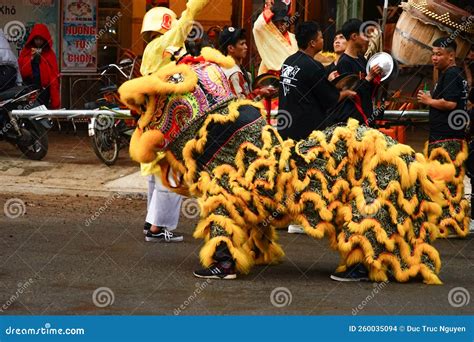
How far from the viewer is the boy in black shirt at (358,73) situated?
9.73m

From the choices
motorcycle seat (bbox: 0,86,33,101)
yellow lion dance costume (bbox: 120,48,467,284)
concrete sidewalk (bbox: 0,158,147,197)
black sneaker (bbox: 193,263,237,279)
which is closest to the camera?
yellow lion dance costume (bbox: 120,48,467,284)

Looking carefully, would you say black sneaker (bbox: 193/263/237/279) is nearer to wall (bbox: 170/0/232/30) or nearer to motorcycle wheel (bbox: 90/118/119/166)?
Result: motorcycle wheel (bbox: 90/118/119/166)

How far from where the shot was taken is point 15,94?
46.2ft

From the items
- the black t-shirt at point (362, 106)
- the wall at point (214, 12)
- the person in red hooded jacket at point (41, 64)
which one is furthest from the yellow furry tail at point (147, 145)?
the wall at point (214, 12)

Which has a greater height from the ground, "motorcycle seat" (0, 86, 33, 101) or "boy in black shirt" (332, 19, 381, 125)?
"boy in black shirt" (332, 19, 381, 125)

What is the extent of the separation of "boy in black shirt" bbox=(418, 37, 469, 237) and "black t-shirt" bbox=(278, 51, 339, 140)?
1124mm

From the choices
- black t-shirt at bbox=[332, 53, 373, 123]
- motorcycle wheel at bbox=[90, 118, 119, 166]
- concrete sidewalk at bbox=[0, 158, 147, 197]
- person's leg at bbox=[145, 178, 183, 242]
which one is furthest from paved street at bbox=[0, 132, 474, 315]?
motorcycle wheel at bbox=[90, 118, 119, 166]

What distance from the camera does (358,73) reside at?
10.0 m

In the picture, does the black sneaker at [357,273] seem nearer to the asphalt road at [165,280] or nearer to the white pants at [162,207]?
the asphalt road at [165,280]

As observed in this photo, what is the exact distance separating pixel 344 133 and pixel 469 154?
2.98 m

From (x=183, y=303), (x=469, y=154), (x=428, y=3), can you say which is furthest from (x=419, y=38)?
(x=183, y=303)

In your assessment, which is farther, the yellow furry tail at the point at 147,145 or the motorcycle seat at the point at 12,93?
the motorcycle seat at the point at 12,93

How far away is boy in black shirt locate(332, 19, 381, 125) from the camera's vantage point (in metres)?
9.73

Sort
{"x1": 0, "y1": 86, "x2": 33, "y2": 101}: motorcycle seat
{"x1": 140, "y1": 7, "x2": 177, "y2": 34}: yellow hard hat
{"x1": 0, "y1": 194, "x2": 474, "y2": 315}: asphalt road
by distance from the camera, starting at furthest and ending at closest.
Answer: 1. {"x1": 0, "y1": 86, "x2": 33, "y2": 101}: motorcycle seat
2. {"x1": 140, "y1": 7, "x2": 177, "y2": 34}: yellow hard hat
3. {"x1": 0, "y1": 194, "x2": 474, "y2": 315}: asphalt road
